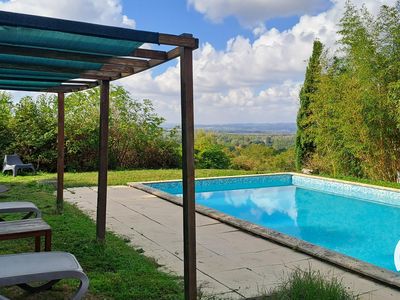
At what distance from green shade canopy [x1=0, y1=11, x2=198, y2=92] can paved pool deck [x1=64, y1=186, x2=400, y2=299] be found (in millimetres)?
1965

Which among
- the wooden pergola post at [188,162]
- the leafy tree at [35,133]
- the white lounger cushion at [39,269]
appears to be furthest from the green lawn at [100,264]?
the leafy tree at [35,133]

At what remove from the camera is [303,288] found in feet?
9.80

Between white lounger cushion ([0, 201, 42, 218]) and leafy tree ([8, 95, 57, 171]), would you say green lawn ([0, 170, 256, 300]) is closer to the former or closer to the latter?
white lounger cushion ([0, 201, 42, 218])

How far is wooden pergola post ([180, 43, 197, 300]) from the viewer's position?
2865 mm

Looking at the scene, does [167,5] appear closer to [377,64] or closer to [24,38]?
→ [377,64]

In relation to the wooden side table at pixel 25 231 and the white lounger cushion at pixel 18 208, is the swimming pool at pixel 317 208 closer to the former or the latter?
the white lounger cushion at pixel 18 208

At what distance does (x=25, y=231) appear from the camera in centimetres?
353

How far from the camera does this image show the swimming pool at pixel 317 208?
21.7ft

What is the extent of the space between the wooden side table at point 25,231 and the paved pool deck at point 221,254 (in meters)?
1.13

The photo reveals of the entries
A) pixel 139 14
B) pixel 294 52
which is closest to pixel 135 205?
pixel 139 14

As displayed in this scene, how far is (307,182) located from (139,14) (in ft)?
22.0

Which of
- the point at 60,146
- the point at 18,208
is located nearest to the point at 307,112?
the point at 60,146

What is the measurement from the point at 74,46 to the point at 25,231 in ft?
5.62

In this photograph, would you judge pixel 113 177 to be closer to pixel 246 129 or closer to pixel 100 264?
pixel 100 264
